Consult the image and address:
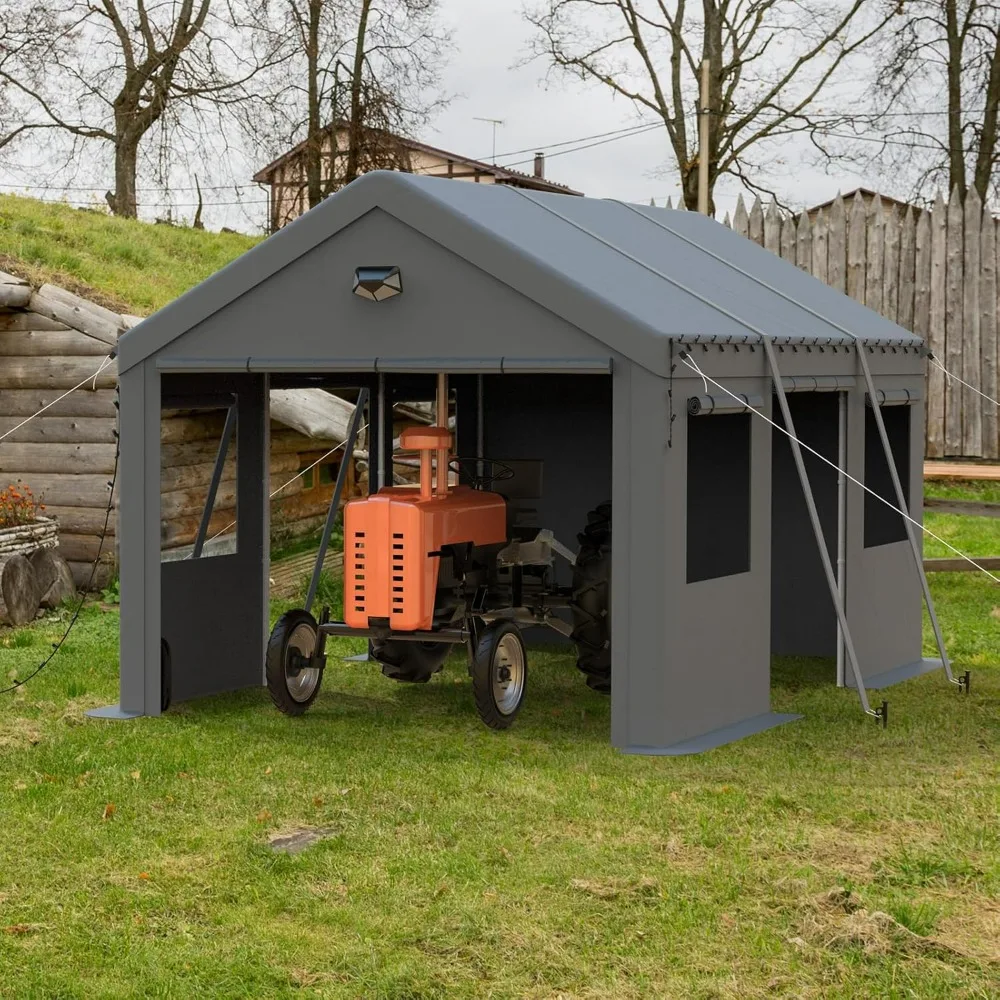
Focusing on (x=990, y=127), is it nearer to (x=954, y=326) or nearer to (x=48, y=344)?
(x=954, y=326)

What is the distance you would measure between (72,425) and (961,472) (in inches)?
293

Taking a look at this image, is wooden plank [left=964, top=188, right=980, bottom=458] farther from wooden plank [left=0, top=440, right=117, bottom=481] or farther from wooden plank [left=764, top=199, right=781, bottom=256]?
wooden plank [left=0, top=440, right=117, bottom=481]

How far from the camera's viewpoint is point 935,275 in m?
18.1

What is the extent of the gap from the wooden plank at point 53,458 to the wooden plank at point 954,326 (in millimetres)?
8331

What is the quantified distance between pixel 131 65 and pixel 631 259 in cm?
2367

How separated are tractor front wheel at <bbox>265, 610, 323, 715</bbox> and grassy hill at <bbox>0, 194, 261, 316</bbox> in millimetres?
6818

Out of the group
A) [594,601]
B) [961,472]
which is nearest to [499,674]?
[594,601]

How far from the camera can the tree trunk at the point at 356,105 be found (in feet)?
85.7

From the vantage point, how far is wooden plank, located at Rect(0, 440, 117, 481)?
1546 cm

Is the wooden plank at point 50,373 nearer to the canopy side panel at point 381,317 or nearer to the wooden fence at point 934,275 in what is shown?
the canopy side panel at point 381,317

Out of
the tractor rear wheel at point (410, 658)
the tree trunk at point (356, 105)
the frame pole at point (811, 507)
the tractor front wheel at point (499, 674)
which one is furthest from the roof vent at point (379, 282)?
the tree trunk at point (356, 105)

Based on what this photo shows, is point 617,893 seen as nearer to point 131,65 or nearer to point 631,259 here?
point 631,259

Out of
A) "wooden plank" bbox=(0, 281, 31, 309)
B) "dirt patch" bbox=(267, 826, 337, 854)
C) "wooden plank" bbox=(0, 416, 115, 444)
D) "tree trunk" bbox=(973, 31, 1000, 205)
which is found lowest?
"dirt patch" bbox=(267, 826, 337, 854)

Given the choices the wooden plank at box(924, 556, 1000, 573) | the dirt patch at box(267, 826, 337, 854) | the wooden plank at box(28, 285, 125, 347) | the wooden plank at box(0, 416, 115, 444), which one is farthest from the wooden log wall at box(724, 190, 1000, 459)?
the dirt patch at box(267, 826, 337, 854)
